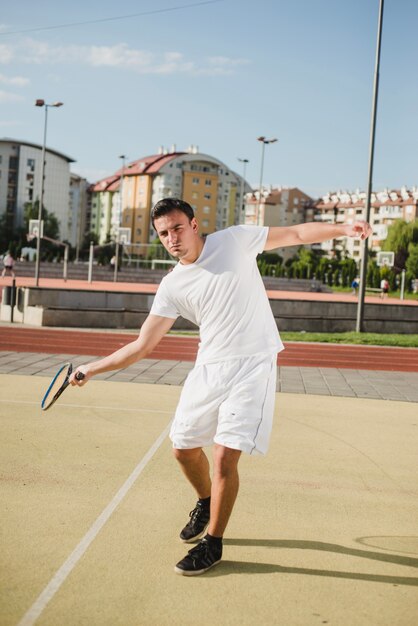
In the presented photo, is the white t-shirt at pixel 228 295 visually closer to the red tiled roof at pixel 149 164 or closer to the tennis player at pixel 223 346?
the tennis player at pixel 223 346

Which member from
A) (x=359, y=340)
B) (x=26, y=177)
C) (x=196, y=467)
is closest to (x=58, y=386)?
(x=196, y=467)

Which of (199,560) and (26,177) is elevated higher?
(26,177)

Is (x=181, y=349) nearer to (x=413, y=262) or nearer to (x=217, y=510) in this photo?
(x=217, y=510)

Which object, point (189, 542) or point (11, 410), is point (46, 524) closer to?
point (189, 542)

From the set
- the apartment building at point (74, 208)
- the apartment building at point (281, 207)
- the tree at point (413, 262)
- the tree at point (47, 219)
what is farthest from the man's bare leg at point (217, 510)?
the apartment building at point (281, 207)

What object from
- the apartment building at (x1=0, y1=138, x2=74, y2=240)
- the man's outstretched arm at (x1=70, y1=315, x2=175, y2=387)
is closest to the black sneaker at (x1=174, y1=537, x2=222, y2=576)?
the man's outstretched arm at (x1=70, y1=315, x2=175, y2=387)

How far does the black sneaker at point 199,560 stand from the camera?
3.58m

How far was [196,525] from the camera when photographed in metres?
4.10

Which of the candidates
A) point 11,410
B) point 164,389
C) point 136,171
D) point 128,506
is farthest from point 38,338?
point 136,171

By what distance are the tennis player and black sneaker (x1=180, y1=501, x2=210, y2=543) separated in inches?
12.3

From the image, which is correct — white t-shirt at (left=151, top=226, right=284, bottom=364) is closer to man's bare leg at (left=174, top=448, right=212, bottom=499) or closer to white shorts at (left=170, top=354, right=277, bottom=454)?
white shorts at (left=170, top=354, right=277, bottom=454)

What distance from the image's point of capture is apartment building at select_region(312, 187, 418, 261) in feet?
431

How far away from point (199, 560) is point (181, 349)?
39.2 feet

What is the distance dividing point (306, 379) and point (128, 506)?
728cm
